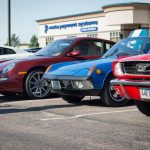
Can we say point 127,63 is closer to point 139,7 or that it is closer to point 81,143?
point 81,143

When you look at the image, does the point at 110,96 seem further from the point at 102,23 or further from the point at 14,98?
the point at 102,23

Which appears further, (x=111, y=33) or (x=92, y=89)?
(x=111, y=33)

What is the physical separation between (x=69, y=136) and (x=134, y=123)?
4.22 ft

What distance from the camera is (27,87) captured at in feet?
33.8

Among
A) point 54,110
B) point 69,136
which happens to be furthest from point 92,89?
point 69,136

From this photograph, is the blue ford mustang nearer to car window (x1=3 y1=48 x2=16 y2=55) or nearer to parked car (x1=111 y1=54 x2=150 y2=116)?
parked car (x1=111 y1=54 x2=150 y2=116)

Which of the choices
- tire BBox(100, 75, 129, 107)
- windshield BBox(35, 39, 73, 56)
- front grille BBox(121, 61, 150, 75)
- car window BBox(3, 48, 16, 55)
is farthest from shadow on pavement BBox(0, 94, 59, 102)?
front grille BBox(121, 61, 150, 75)

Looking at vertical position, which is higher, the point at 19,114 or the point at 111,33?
the point at 111,33

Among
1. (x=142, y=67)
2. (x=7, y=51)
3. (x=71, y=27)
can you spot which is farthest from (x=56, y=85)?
(x=71, y=27)

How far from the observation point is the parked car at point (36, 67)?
10.2m

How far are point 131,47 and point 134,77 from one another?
2.68 meters

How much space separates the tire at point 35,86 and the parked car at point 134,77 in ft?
12.7

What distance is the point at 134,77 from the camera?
6.34m

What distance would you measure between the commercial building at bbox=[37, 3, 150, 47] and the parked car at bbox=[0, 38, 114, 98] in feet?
94.9
